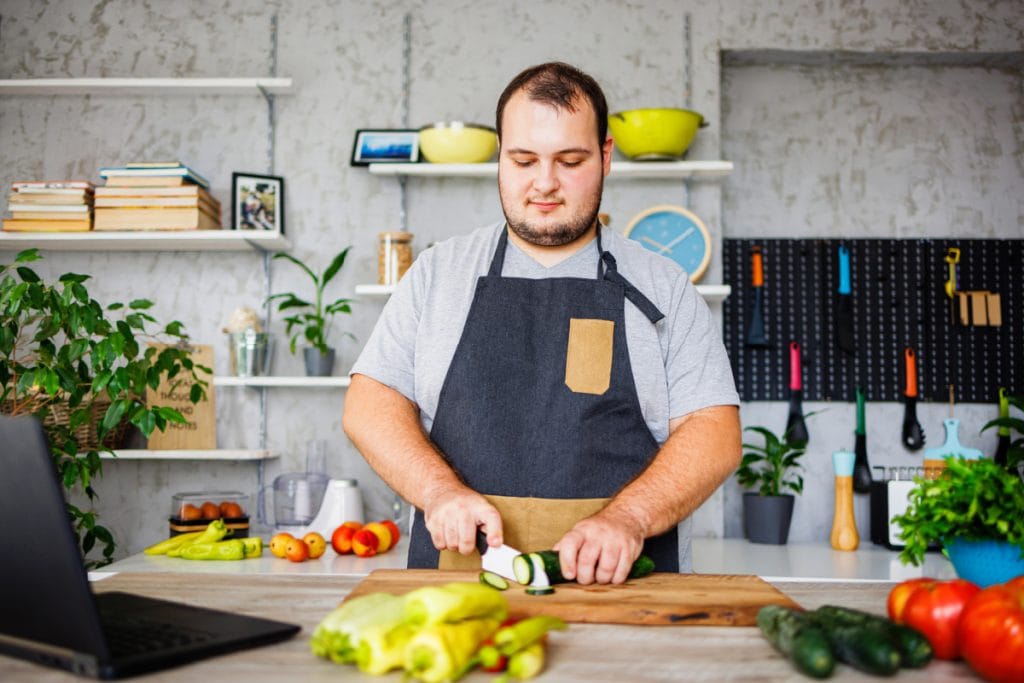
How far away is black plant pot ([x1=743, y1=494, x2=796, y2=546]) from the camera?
3008 millimetres

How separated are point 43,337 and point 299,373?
98cm

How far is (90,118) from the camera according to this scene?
3.30 m

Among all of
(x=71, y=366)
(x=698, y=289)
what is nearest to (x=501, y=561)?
(x=71, y=366)

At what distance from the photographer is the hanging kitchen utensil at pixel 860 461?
318cm

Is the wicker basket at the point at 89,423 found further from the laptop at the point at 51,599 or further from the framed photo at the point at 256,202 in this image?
the laptop at the point at 51,599

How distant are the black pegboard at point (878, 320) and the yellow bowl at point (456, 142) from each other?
1018 millimetres

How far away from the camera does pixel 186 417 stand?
316cm

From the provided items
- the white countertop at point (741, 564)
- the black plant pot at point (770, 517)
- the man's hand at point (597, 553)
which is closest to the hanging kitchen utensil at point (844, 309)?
the black plant pot at point (770, 517)

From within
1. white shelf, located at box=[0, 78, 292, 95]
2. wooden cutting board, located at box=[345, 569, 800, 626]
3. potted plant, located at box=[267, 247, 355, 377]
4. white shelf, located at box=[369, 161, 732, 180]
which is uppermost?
white shelf, located at box=[0, 78, 292, 95]

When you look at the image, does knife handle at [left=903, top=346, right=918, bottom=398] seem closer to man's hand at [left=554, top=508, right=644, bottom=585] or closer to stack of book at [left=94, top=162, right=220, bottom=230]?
man's hand at [left=554, top=508, right=644, bottom=585]

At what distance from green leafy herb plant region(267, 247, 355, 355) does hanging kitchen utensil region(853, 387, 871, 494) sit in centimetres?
183

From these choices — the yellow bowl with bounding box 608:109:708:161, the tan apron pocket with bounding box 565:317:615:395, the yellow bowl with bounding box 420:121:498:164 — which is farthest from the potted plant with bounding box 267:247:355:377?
the tan apron pocket with bounding box 565:317:615:395

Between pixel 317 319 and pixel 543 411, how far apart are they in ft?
5.05

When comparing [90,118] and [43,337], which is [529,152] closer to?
[43,337]
